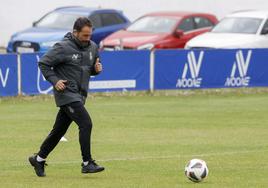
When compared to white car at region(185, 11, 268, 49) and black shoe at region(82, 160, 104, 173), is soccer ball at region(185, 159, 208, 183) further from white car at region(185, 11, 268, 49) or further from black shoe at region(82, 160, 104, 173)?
white car at region(185, 11, 268, 49)

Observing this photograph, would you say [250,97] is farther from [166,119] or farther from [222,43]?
[166,119]

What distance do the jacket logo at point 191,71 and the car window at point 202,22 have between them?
6041 mm

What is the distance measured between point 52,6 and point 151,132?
21.7m

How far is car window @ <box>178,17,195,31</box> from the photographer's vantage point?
2924 cm

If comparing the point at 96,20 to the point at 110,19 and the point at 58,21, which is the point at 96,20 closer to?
the point at 110,19

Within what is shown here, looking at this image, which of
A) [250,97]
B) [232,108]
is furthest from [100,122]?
[250,97]

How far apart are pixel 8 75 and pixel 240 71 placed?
6.20 m

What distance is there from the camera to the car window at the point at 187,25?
95.9ft

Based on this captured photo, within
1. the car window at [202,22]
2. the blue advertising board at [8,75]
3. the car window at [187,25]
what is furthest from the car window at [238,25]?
the blue advertising board at [8,75]

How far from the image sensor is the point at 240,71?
24.6 m

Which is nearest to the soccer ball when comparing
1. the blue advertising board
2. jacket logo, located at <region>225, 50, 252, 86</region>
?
the blue advertising board

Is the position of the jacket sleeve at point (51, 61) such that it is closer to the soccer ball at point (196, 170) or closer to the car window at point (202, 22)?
the soccer ball at point (196, 170)

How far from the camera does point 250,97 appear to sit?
78.2 feet

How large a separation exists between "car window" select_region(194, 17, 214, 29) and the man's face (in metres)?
18.7
